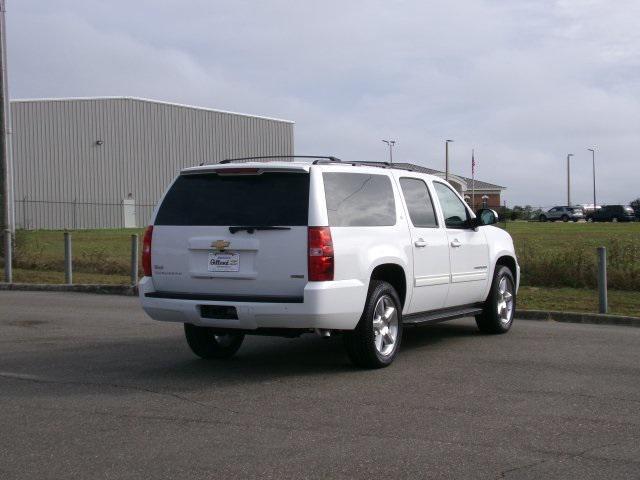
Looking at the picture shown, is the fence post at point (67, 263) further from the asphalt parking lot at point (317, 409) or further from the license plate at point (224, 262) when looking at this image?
the license plate at point (224, 262)

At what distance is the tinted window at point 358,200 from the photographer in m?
8.07

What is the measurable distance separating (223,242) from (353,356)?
161cm

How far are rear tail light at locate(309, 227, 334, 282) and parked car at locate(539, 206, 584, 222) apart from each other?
76.2 meters

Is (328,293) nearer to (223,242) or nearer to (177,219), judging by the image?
(223,242)

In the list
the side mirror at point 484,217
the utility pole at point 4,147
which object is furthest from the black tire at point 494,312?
the utility pole at point 4,147

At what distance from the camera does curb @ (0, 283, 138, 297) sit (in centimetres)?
1680

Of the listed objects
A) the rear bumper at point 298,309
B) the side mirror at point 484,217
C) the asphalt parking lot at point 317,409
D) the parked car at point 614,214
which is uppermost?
the parked car at point 614,214

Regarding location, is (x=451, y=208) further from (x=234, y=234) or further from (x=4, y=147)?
(x=4, y=147)

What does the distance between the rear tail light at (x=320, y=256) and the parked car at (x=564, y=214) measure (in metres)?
76.2

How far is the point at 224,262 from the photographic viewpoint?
8016 mm

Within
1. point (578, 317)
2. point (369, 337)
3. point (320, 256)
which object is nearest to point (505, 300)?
point (578, 317)

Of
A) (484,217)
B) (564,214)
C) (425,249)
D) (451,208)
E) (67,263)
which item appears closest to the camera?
(425,249)

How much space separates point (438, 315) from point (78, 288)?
9914 mm

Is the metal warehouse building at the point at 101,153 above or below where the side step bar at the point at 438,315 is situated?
above
